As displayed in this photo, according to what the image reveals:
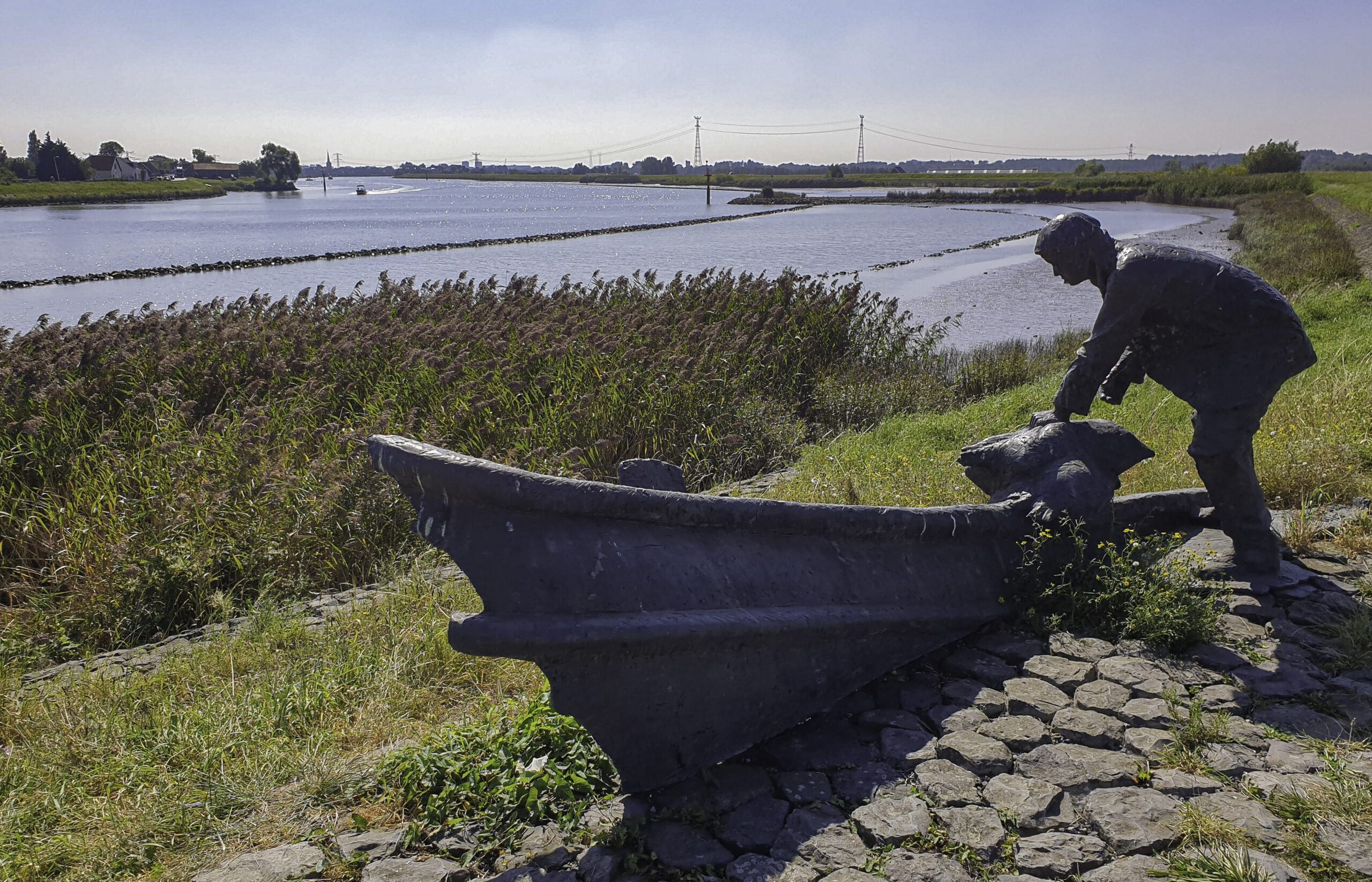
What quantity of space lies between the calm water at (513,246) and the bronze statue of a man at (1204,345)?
11570mm

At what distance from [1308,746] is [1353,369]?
676 centimetres

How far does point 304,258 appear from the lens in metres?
25.4

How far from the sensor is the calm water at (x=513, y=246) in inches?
747

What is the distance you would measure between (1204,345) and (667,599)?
3.21m

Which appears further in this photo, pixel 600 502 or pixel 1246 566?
pixel 1246 566

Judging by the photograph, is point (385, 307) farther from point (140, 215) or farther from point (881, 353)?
point (140, 215)

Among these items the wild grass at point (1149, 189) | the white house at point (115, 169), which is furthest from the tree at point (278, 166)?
the wild grass at point (1149, 189)

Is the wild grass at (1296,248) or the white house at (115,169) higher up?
the white house at (115,169)

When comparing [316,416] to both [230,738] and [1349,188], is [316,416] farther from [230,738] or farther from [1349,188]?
[1349,188]

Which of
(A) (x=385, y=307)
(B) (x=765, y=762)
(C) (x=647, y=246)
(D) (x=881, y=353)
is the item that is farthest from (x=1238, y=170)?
(B) (x=765, y=762)

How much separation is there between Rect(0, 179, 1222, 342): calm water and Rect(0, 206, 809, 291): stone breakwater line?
1.75ft

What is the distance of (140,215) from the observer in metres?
45.2

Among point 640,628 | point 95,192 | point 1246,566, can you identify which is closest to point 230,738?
point 640,628

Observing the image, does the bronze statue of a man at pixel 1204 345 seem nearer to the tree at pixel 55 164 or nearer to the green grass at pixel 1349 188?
the green grass at pixel 1349 188
